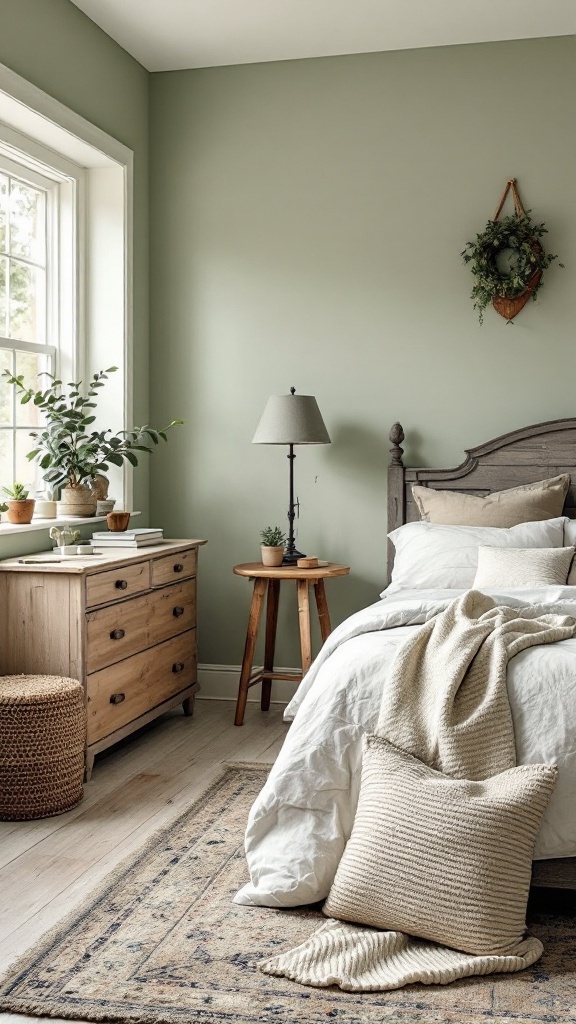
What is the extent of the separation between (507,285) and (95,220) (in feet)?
6.39

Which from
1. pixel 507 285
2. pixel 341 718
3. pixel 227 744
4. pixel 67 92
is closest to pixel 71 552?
pixel 227 744

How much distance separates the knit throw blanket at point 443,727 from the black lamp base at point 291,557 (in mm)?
1624

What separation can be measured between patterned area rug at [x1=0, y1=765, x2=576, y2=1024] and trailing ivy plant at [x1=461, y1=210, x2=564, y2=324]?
2847 millimetres

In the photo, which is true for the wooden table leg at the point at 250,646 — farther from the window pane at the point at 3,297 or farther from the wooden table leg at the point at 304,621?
the window pane at the point at 3,297

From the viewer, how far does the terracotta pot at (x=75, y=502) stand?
434cm

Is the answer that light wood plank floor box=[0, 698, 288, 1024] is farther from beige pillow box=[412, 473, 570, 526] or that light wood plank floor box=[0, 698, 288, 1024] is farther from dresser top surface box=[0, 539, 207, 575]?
beige pillow box=[412, 473, 570, 526]

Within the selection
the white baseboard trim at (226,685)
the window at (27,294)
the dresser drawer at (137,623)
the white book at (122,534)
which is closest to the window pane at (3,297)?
the window at (27,294)

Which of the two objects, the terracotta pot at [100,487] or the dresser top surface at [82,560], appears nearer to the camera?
Answer: the dresser top surface at [82,560]

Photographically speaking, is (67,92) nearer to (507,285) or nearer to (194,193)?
(194,193)

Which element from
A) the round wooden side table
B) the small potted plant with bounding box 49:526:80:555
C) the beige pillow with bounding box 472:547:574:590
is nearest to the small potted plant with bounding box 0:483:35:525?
the small potted plant with bounding box 49:526:80:555

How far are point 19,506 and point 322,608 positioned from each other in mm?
1466

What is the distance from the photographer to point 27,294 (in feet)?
14.6

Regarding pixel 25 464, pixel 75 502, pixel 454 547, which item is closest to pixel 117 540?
pixel 75 502

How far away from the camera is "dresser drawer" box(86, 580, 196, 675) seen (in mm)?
3672
